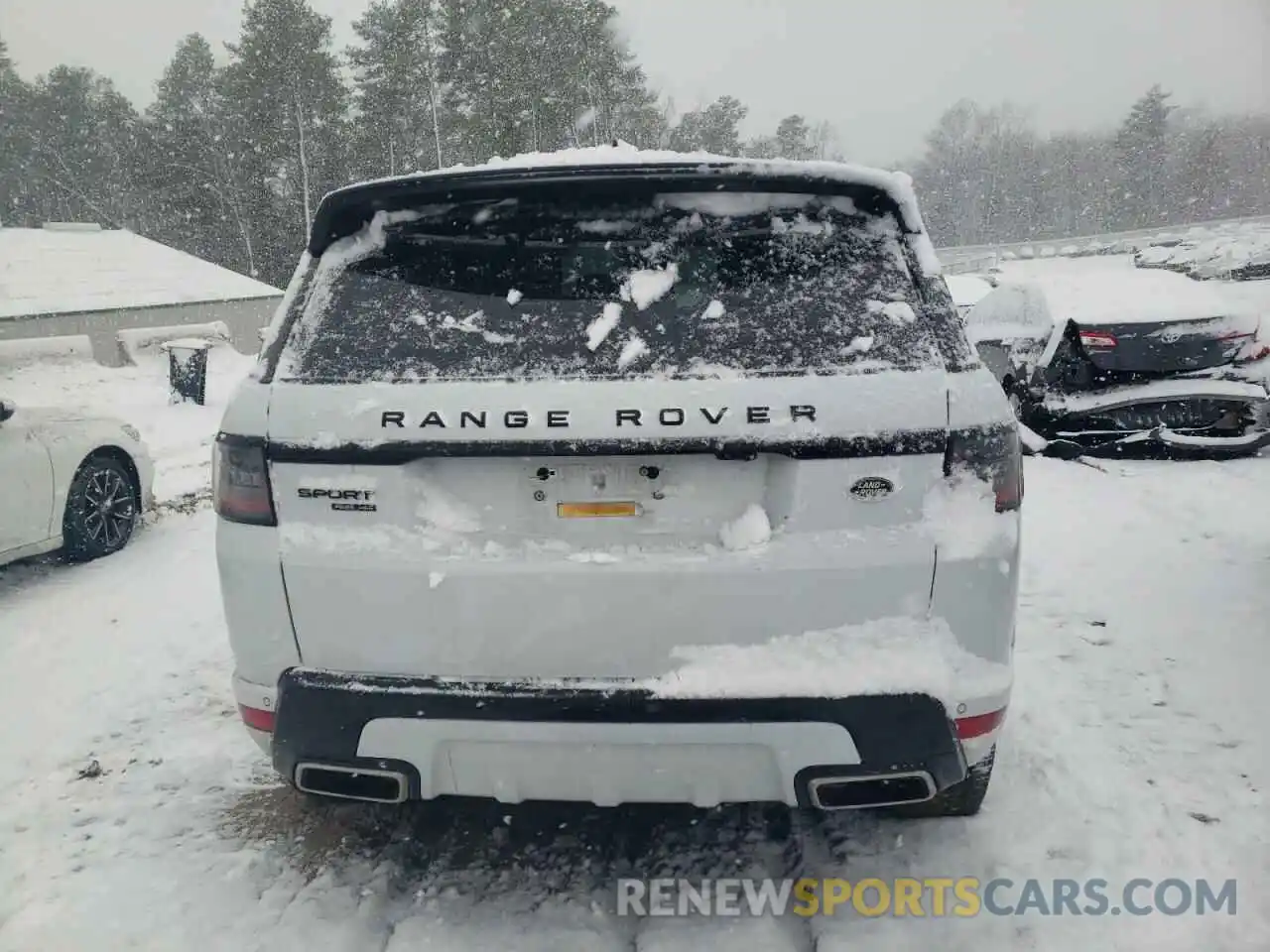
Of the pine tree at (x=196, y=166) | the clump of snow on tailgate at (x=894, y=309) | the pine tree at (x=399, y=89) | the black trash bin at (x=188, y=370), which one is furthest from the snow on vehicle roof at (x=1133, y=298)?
the pine tree at (x=196, y=166)

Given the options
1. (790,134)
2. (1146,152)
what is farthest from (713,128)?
(1146,152)

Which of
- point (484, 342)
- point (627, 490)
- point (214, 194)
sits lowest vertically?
point (627, 490)

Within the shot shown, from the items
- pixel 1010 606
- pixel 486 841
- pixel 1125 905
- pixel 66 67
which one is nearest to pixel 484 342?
pixel 1010 606

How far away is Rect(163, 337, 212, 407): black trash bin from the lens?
14.2 m

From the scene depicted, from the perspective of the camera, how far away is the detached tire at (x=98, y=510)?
19.7 feet

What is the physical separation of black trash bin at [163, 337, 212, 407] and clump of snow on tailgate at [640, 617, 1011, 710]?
14.1 metres

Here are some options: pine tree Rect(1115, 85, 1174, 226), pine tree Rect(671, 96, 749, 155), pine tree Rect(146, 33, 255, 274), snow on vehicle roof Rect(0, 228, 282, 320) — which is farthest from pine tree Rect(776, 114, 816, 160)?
snow on vehicle roof Rect(0, 228, 282, 320)

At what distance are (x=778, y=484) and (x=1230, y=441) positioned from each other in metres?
7.03

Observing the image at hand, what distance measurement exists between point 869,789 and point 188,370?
14.5 metres

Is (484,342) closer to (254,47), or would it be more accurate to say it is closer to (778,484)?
(778,484)

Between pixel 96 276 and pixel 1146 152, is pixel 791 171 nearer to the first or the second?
pixel 96 276

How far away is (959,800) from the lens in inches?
110

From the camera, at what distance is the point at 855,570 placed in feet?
7.02

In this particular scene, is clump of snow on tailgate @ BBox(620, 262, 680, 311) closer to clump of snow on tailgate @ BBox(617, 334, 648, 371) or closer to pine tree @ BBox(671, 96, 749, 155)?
clump of snow on tailgate @ BBox(617, 334, 648, 371)
